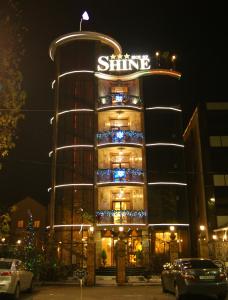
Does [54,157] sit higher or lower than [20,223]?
higher

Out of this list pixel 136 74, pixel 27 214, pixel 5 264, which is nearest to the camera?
pixel 5 264

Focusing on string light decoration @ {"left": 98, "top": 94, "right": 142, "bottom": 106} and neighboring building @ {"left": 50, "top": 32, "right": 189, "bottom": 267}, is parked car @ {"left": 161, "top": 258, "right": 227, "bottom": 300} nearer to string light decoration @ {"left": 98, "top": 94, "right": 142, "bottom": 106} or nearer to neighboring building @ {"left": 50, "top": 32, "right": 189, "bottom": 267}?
neighboring building @ {"left": 50, "top": 32, "right": 189, "bottom": 267}

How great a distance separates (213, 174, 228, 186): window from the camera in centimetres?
4156

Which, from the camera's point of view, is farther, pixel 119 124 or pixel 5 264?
pixel 119 124

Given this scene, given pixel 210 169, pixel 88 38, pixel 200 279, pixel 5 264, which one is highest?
pixel 88 38

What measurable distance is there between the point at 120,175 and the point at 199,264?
21771 mm

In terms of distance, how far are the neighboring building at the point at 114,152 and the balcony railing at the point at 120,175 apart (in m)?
0.09

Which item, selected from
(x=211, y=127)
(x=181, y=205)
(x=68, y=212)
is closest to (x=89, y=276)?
(x=68, y=212)

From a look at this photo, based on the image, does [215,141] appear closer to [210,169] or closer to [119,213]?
[210,169]

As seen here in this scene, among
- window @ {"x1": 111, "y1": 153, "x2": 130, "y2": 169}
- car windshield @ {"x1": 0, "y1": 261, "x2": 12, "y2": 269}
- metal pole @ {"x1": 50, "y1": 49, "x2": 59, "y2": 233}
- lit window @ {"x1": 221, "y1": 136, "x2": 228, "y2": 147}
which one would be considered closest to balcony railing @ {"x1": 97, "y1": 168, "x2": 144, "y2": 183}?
window @ {"x1": 111, "y1": 153, "x2": 130, "y2": 169}

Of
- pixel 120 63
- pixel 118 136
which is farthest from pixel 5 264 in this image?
pixel 120 63

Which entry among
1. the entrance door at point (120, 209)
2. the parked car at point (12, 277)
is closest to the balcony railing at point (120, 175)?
the entrance door at point (120, 209)

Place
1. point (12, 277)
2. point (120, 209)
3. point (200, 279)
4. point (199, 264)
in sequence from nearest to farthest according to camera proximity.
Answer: point (200, 279) < point (199, 264) < point (12, 277) < point (120, 209)

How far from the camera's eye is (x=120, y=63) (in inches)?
1581
